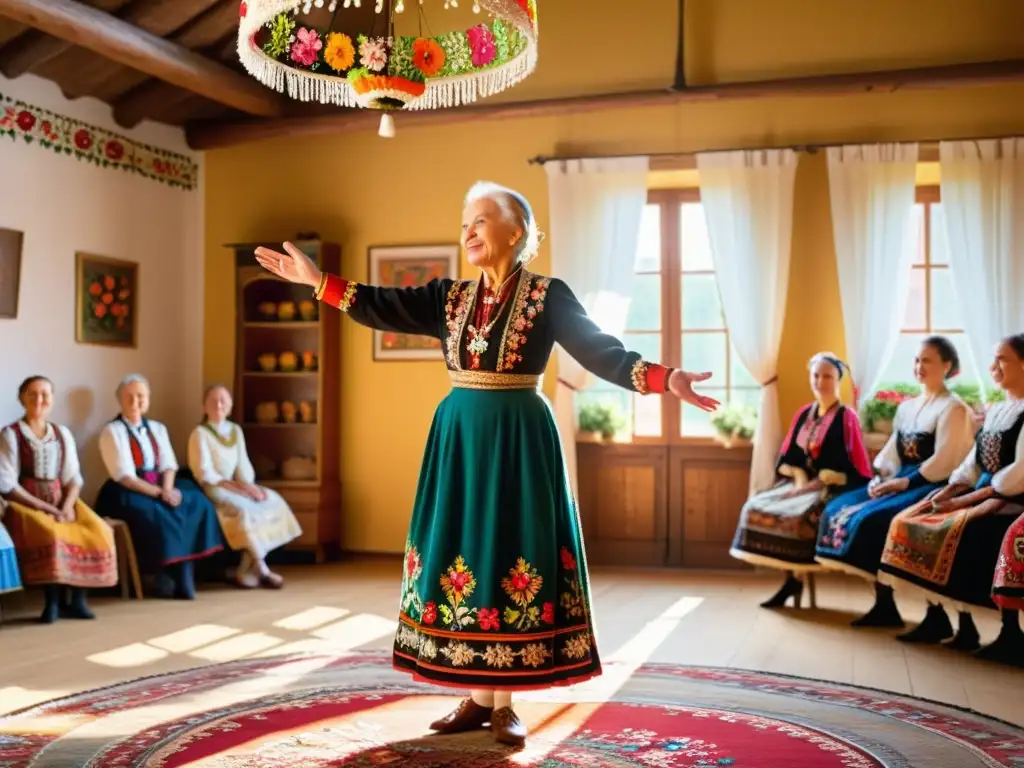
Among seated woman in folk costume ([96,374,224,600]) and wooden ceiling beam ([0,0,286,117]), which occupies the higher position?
wooden ceiling beam ([0,0,286,117])

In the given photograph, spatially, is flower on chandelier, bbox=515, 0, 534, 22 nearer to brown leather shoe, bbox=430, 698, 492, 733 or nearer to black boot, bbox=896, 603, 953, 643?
brown leather shoe, bbox=430, 698, 492, 733

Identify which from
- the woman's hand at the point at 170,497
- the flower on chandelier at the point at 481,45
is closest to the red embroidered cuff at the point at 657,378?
the flower on chandelier at the point at 481,45

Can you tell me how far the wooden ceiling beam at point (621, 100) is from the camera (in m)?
6.59

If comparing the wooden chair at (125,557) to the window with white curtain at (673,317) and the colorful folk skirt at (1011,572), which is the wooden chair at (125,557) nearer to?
the window with white curtain at (673,317)

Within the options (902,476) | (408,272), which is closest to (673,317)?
(408,272)

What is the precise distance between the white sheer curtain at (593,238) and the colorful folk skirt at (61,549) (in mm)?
2694

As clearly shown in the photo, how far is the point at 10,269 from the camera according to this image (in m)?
6.54

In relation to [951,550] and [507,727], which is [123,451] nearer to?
[507,727]

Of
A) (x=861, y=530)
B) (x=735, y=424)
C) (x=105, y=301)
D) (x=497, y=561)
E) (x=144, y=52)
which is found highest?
(x=144, y=52)

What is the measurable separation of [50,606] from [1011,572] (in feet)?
13.7

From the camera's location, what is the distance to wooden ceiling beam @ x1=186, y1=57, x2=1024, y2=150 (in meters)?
6.59

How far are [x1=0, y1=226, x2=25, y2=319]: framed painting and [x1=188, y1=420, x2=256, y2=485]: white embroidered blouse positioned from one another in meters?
1.20

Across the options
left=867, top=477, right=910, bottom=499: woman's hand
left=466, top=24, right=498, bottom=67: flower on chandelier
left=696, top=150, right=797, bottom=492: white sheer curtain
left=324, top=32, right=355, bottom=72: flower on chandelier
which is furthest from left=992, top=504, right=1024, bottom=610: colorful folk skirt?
left=324, top=32, right=355, bottom=72: flower on chandelier

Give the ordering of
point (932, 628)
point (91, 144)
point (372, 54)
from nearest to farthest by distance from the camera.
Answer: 1. point (372, 54)
2. point (932, 628)
3. point (91, 144)
